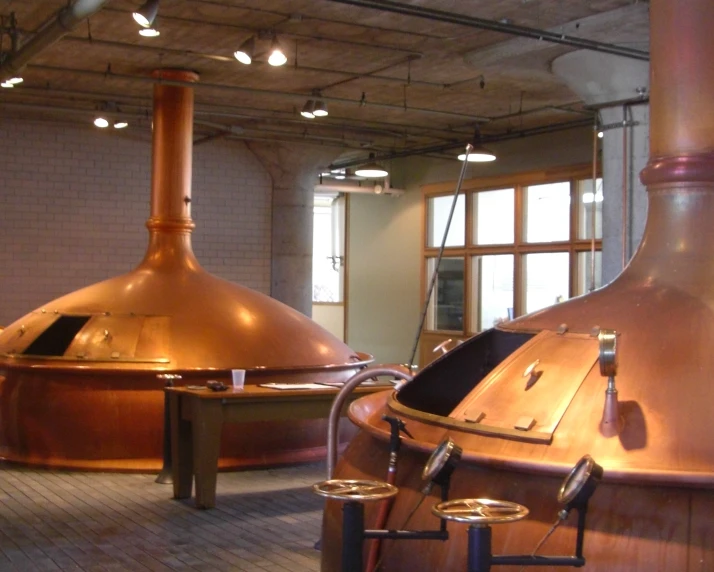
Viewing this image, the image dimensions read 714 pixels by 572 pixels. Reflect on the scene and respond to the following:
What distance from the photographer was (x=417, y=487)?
10.4 ft

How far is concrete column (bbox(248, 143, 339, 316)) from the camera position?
43.4ft

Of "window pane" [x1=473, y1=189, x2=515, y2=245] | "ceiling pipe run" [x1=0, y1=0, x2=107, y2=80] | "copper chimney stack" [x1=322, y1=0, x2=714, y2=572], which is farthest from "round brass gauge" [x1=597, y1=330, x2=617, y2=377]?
"window pane" [x1=473, y1=189, x2=515, y2=245]

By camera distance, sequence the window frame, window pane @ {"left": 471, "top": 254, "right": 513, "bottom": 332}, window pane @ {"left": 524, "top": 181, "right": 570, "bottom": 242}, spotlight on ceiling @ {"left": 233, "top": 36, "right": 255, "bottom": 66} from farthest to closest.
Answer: window pane @ {"left": 471, "top": 254, "right": 513, "bottom": 332}
window pane @ {"left": 524, "top": 181, "right": 570, "bottom": 242}
the window frame
spotlight on ceiling @ {"left": 233, "top": 36, "right": 255, "bottom": 66}

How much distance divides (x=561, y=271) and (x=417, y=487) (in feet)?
33.9

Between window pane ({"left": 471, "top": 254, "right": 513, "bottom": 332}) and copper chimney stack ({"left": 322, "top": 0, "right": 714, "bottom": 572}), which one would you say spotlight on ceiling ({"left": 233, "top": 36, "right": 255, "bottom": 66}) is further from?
window pane ({"left": 471, "top": 254, "right": 513, "bottom": 332})

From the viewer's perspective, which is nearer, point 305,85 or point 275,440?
point 275,440

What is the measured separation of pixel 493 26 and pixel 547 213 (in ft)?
20.5

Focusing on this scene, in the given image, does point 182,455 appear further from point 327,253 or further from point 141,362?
point 327,253

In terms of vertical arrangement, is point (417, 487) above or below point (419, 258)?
below

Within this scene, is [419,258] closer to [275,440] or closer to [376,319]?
[376,319]

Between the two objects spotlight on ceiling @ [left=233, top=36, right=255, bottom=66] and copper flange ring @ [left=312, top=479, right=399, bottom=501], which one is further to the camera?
spotlight on ceiling @ [left=233, top=36, right=255, bottom=66]

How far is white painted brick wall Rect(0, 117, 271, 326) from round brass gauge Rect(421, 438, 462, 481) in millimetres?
10032

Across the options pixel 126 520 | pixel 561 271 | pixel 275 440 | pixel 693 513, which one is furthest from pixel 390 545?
pixel 561 271

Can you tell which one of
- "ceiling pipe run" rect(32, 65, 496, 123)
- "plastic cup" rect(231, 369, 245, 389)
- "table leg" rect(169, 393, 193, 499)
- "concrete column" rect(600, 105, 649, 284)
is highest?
"ceiling pipe run" rect(32, 65, 496, 123)
